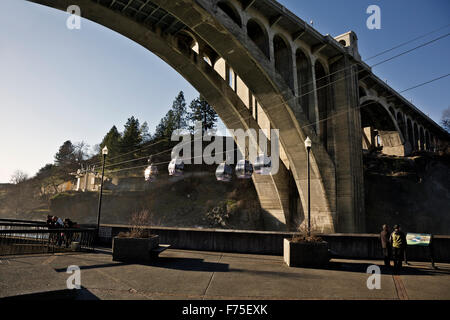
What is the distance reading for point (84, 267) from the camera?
304 inches

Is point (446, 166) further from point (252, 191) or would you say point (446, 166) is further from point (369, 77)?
point (252, 191)

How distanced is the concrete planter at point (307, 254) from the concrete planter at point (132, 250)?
476 cm

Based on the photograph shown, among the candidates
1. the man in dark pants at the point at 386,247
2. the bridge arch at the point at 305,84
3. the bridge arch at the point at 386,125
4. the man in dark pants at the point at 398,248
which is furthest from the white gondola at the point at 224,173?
the bridge arch at the point at 386,125

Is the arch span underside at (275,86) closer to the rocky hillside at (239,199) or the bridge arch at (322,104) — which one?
the bridge arch at (322,104)

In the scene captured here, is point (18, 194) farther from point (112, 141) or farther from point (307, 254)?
point (307, 254)

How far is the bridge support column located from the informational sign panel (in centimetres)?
1210

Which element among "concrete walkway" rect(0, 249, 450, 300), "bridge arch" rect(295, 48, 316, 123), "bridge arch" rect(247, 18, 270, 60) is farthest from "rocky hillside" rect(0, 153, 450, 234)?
"bridge arch" rect(247, 18, 270, 60)

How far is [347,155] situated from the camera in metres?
21.9

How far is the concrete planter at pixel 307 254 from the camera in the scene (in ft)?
28.3

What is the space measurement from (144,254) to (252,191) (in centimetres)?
2997

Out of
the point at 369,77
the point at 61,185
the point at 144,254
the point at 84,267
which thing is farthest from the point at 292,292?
the point at 61,185

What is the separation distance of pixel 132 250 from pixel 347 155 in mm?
18975

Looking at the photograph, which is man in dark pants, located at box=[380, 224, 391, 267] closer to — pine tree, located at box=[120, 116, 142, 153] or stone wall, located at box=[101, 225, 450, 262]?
stone wall, located at box=[101, 225, 450, 262]

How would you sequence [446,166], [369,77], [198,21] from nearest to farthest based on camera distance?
[198,21] < [369,77] < [446,166]
